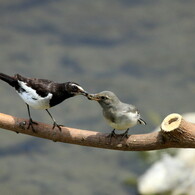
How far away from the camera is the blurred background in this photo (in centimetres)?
845

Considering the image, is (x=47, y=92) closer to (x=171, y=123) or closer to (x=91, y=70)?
(x=171, y=123)

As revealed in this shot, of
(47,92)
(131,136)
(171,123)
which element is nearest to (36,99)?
(47,92)

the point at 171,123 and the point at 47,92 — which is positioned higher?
the point at 171,123

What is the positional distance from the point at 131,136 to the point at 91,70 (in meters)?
5.64

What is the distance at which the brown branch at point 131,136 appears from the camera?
4.52 m

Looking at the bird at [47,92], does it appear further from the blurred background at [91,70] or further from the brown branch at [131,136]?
the blurred background at [91,70]

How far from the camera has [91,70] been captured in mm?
10398

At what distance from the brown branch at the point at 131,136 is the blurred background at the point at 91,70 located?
326 cm

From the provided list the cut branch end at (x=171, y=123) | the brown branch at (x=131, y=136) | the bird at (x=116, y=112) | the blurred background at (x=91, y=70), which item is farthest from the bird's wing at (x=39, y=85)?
the blurred background at (x=91, y=70)

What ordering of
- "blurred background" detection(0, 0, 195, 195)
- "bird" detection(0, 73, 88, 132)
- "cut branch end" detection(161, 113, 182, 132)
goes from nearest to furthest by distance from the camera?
"cut branch end" detection(161, 113, 182, 132)
"bird" detection(0, 73, 88, 132)
"blurred background" detection(0, 0, 195, 195)

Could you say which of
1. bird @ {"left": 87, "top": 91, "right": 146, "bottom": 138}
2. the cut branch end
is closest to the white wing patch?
bird @ {"left": 87, "top": 91, "right": 146, "bottom": 138}

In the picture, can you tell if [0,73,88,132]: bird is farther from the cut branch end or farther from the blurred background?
the blurred background

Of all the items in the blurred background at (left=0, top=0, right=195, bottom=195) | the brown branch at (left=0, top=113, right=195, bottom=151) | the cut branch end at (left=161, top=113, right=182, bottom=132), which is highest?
the cut branch end at (left=161, top=113, right=182, bottom=132)

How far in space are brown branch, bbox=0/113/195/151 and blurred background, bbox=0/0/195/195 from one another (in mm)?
3261
